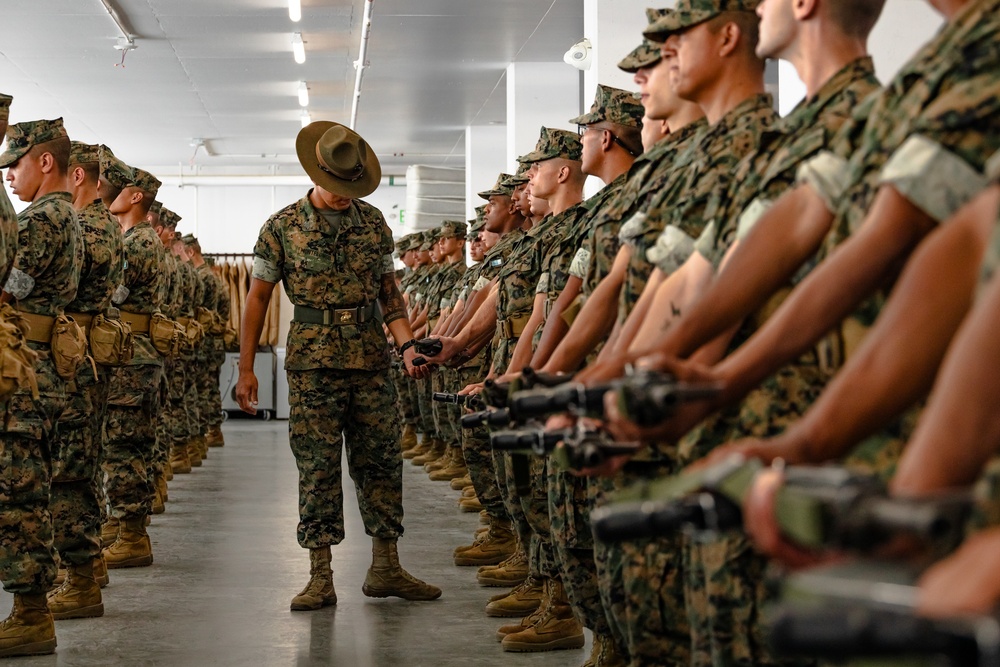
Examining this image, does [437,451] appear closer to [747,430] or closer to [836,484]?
[747,430]

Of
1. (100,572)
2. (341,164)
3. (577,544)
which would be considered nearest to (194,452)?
(100,572)

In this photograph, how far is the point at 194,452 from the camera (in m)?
11.6

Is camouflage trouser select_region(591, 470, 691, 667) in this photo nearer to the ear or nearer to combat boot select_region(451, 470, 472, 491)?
the ear

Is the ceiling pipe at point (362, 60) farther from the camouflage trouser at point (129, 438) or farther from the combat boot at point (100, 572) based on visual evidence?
the combat boot at point (100, 572)

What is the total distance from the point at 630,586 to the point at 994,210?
5.13 feet

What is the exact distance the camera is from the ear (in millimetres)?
2918

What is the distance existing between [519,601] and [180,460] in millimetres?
6432

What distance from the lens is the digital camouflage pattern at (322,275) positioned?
5348 millimetres

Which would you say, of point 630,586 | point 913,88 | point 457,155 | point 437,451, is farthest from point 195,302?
point 913,88

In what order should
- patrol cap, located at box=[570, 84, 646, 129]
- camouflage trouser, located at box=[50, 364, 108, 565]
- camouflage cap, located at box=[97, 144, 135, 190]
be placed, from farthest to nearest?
1. camouflage cap, located at box=[97, 144, 135, 190]
2. camouflage trouser, located at box=[50, 364, 108, 565]
3. patrol cap, located at box=[570, 84, 646, 129]

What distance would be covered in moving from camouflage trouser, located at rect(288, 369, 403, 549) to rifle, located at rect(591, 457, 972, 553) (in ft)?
13.0

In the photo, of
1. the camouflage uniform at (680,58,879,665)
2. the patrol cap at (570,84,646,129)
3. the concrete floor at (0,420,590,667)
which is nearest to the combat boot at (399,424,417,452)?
the concrete floor at (0,420,590,667)

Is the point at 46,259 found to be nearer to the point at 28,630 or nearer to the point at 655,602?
the point at 28,630

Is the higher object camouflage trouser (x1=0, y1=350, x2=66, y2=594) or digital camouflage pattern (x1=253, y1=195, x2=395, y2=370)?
digital camouflage pattern (x1=253, y1=195, x2=395, y2=370)
